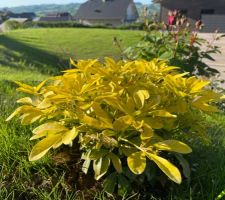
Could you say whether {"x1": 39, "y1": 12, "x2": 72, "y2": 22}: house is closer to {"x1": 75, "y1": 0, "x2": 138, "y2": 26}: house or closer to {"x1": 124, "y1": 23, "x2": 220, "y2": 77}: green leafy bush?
{"x1": 75, "y1": 0, "x2": 138, "y2": 26}: house

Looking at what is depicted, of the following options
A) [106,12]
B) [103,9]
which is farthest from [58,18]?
[106,12]

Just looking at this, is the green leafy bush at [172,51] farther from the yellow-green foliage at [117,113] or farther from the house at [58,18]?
the house at [58,18]

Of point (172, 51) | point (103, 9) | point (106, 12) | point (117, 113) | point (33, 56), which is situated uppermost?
point (117, 113)

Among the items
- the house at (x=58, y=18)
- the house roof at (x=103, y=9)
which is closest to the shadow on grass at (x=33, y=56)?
the house roof at (x=103, y=9)

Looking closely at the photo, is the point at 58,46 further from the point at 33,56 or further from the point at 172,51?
the point at 172,51

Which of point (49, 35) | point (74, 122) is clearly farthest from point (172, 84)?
point (49, 35)

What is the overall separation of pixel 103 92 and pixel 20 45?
48.4 feet

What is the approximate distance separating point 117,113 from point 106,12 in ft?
258

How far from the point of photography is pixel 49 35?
68.2 ft

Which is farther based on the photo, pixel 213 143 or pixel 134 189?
pixel 213 143

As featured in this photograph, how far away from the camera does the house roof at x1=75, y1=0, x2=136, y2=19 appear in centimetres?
7944

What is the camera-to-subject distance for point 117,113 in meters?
2.34

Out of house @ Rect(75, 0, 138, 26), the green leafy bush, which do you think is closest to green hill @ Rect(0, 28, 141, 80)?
the green leafy bush

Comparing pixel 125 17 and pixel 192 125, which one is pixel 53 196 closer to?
pixel 192 125
